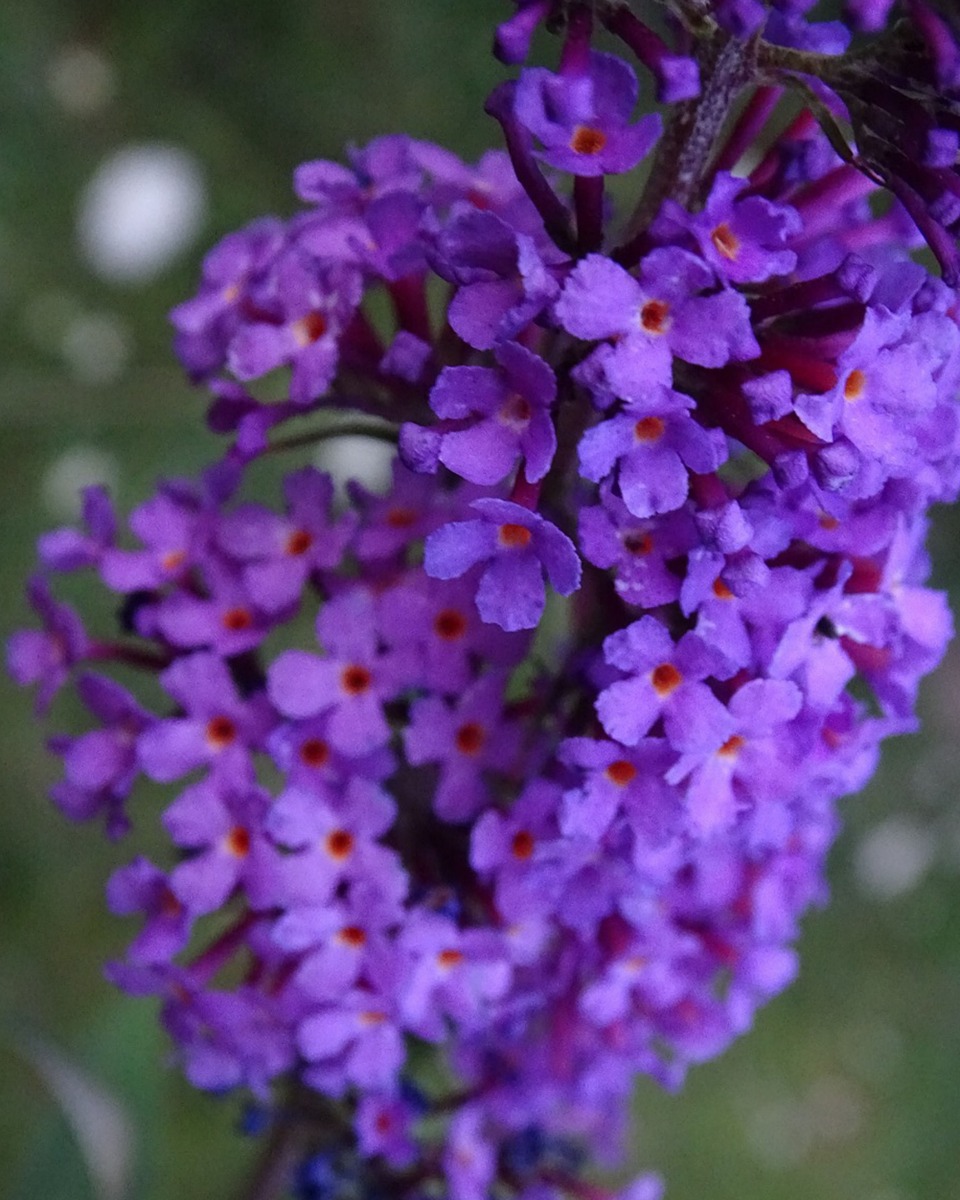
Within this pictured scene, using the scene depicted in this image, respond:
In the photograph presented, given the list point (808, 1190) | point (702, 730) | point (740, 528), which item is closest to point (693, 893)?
point (702, 730)

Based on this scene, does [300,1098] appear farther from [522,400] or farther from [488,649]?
[522,400]

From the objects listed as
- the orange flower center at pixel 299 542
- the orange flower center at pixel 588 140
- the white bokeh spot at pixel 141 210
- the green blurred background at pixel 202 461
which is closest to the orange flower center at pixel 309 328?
the orange flower center at pixel 299 542

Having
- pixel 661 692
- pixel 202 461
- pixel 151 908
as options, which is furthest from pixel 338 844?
pixel 202 461

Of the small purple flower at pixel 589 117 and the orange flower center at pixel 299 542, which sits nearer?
the small purple flower at pixel 589 117

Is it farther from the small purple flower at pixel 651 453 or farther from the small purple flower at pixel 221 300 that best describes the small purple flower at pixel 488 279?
the small purple flower at pixel 221 300

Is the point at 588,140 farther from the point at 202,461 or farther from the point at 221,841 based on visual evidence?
the point at 202,461
